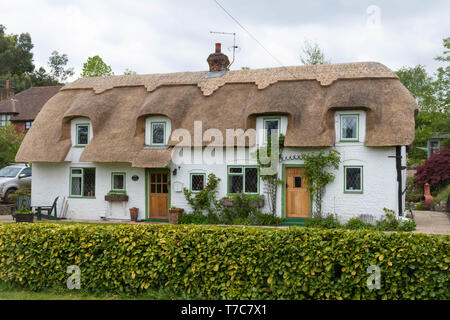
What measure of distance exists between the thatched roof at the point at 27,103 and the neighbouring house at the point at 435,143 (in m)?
30.2

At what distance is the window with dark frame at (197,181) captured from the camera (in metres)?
16.7

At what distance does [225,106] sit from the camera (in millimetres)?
17000

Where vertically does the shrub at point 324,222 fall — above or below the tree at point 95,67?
below

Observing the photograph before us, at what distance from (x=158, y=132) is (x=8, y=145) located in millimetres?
13417

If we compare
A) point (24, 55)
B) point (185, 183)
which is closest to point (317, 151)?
point (185, 183)

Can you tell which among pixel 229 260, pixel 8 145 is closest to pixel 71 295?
pixel 229 260

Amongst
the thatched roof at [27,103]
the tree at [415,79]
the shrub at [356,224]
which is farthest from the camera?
the tree at [415,79]

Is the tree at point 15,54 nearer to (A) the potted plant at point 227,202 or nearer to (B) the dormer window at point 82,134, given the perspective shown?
(B) the dormer window at point 82,134

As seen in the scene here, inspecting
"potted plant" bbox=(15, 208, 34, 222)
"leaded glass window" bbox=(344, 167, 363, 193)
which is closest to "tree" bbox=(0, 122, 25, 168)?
"potted plant" bbox=(15, 208, 34, 222)

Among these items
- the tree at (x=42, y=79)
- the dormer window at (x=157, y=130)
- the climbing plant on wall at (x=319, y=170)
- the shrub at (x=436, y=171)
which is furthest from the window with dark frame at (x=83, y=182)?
the tree at (x=42, y=79)

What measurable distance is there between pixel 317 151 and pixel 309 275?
9871 millimetres

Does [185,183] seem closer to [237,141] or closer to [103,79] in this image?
[237,141]

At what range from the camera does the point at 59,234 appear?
7.37 m

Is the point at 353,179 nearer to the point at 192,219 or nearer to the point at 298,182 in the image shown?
the point at 298,182
